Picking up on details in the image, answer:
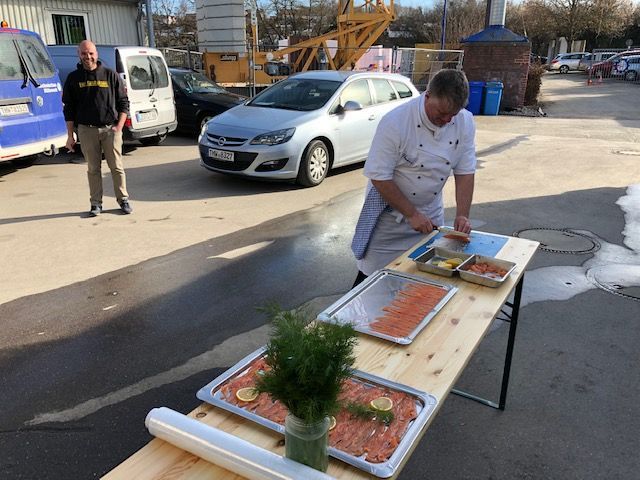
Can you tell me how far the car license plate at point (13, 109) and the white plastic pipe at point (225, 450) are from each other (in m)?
8.13

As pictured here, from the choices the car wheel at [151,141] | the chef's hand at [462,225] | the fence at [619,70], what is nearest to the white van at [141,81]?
the car wheel at [151,141]

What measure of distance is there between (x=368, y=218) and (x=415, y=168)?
1.43 ft

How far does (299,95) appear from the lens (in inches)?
367

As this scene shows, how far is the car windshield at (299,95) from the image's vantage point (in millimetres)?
9055

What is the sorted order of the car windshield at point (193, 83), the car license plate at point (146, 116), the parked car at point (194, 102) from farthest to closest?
the car windshield at point (193, 83) < the parked car at point (194, 102) < the car license plate at point (146, 116)

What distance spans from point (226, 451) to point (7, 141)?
8.30 metres

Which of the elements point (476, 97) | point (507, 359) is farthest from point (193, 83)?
point (507, 359)

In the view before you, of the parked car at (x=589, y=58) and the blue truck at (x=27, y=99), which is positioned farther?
the parked car at (x=589, y=58)

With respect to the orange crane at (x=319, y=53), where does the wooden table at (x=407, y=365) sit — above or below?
below

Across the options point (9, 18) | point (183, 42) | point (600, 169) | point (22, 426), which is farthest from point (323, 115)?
point (183, 42)

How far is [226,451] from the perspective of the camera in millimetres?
1407

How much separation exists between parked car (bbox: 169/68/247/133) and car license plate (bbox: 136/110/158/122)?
1596 millimetres

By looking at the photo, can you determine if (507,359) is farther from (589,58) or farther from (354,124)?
(589,58)

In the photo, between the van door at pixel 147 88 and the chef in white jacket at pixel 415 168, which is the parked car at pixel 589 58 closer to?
the van door at pixel 147 88
